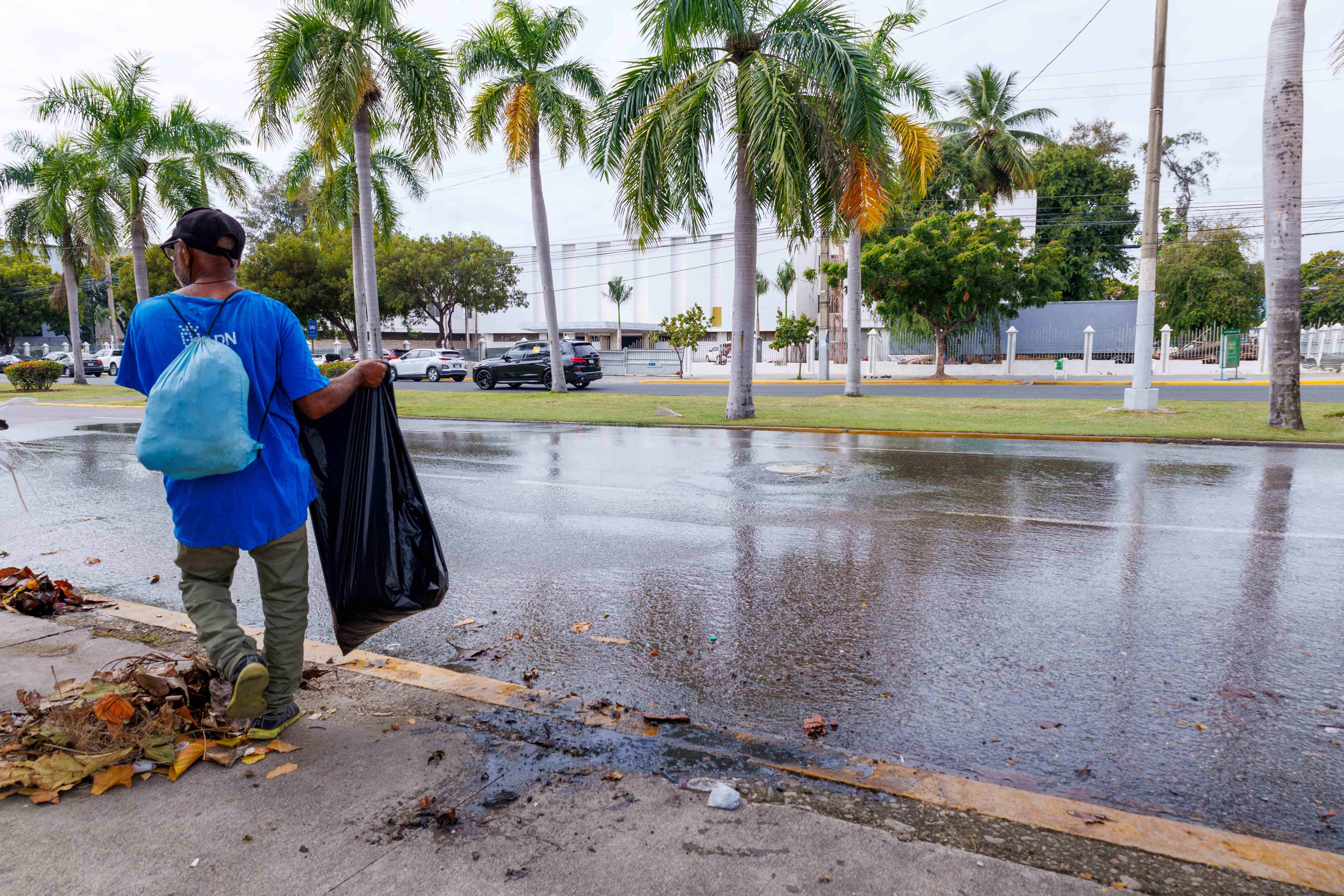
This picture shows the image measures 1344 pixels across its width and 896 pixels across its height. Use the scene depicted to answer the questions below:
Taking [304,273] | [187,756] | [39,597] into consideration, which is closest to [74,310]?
[304,273]

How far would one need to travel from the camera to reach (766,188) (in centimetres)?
1568

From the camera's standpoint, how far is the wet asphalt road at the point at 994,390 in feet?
73.2

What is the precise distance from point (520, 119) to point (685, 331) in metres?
21.0

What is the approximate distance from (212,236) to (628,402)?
18.8 meters

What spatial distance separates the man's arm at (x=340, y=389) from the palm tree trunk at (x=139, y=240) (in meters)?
26.4

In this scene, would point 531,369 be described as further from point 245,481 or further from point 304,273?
point 245,481

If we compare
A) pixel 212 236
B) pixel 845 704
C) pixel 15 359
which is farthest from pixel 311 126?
pixel 15 359

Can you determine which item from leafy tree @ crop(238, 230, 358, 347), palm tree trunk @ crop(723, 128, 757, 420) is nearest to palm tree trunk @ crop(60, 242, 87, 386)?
leafy tree @ crop(238, 230, 358, 347)

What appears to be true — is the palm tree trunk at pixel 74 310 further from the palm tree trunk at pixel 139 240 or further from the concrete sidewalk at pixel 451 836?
the concrete sidewalk at pixel 451 836

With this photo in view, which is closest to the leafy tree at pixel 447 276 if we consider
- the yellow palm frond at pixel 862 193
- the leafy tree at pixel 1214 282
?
the leafy tree at pixel 1214 282

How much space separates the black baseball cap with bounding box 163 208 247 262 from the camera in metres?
3.01

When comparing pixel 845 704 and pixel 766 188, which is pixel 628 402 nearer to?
pixel 766 188

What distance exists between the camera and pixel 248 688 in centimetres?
286

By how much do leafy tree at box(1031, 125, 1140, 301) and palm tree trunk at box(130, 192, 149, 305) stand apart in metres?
40.6
